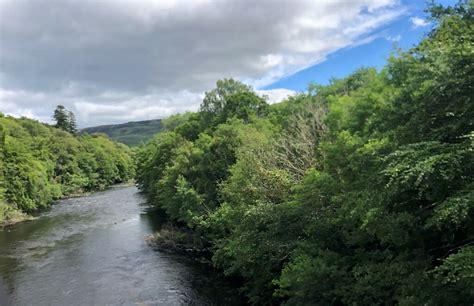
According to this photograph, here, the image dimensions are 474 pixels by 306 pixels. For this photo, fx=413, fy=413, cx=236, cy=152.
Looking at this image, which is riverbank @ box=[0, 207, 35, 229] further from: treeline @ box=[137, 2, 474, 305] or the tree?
the tree

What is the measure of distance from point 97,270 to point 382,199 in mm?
27069

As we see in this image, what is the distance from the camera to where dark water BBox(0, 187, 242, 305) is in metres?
26.5

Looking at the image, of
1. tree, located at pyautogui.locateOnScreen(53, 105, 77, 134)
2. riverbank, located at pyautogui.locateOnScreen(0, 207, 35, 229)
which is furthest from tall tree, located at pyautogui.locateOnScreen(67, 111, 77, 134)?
riverbank, located at pyautogui.locateOnScreen(0, 207, 35, 229)

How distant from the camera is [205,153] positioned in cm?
3919

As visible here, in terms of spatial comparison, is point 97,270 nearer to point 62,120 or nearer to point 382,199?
point 382,199

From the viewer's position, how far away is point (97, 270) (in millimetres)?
32688

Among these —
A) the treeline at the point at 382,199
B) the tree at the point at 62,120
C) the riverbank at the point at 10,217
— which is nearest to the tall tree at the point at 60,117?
the tree at the point at 62,120

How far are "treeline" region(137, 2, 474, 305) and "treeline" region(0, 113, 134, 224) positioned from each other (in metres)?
44.1

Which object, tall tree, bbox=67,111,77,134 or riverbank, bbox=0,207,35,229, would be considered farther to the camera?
tall tree, bbox=67,111,77,134

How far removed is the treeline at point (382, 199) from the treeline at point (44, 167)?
4412 cm

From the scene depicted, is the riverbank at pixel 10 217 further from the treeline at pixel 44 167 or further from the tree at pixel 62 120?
the tree at pixel 62 120

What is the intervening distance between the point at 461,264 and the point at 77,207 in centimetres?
6799

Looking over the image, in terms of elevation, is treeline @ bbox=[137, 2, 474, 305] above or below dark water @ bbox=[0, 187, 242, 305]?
above

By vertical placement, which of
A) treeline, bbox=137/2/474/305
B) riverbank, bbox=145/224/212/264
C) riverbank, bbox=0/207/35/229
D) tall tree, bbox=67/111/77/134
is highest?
tall tree, bbox=67/111/77/134
